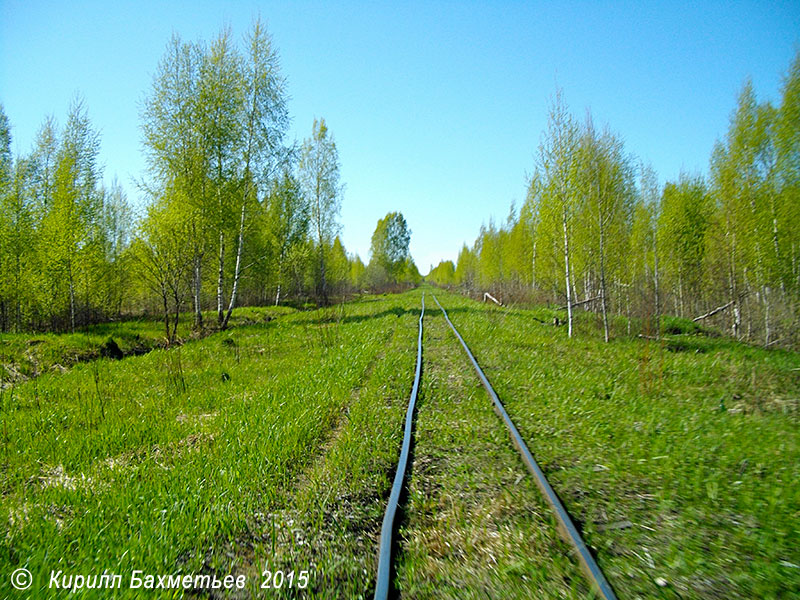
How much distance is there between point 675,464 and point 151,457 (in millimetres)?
5617

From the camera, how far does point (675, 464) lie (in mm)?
4125

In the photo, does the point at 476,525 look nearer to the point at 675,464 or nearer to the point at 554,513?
the point at 554,513

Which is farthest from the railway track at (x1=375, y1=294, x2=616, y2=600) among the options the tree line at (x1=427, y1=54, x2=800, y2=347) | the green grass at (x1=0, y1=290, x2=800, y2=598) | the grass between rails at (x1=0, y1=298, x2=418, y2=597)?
the tree line at (x1=427, y1=54, x2=800, y2=347)

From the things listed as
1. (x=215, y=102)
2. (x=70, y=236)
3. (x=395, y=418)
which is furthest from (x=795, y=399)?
(x=70, y=236)

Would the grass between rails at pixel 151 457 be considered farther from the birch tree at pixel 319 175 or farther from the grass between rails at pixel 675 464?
the birch tree at pixel 319 175

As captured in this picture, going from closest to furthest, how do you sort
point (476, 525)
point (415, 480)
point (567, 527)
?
point (567, 527), point (476, 525), point (415, 480)

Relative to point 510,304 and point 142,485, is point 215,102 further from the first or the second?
point 510,304

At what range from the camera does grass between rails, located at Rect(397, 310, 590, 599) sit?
2.54 metres

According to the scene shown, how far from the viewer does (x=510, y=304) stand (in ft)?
90.2

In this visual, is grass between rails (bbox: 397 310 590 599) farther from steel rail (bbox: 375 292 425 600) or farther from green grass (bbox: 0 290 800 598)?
steel rail (bbox: 375 292 425 600)

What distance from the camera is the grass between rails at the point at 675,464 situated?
2.65 meters

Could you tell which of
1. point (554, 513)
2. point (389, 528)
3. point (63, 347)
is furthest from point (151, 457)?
point (63, 347)

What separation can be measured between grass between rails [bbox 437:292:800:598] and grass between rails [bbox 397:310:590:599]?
1.02ft

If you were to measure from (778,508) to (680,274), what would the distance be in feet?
80.8
